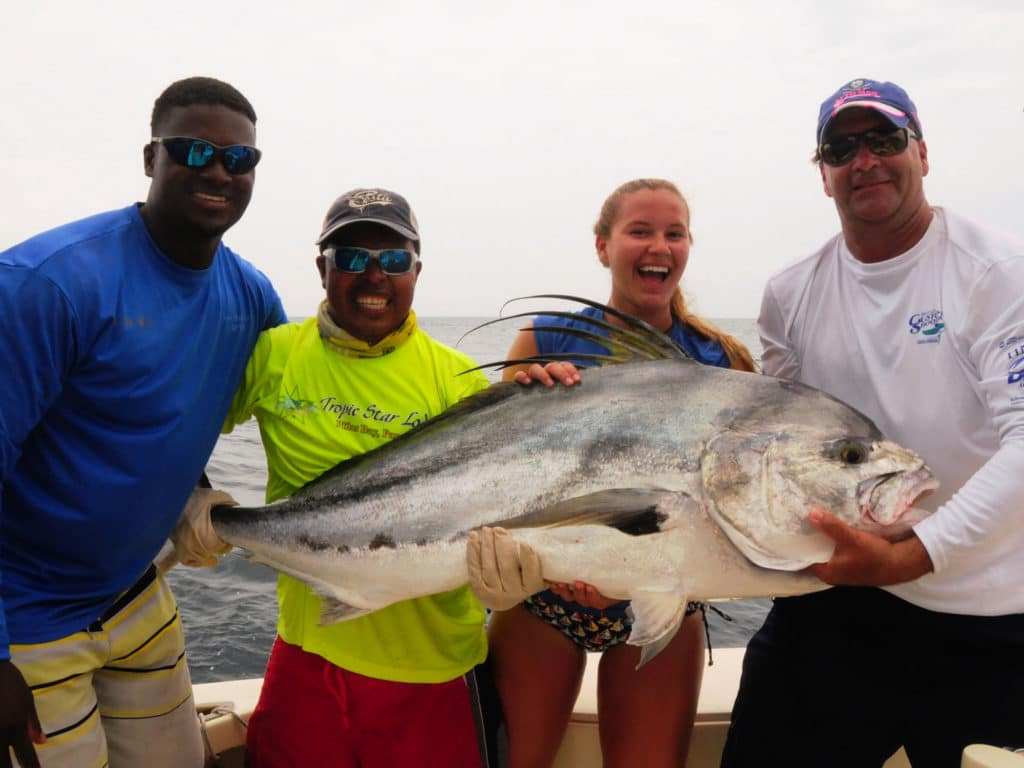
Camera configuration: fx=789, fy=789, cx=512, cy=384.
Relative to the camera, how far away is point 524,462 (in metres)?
2.36

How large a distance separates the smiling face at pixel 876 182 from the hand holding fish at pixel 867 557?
40.5 inches

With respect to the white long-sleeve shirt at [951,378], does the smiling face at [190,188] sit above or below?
above

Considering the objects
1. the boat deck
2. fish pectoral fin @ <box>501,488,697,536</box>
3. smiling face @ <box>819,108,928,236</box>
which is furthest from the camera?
the boat deck

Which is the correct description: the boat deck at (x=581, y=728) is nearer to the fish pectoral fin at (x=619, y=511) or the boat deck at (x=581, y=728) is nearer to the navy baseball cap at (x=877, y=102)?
the fish pectoral fin at (x=619, y=511)

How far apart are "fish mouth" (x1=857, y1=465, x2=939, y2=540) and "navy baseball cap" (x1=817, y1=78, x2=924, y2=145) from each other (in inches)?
44.9

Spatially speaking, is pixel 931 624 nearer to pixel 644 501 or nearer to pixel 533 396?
pixel 644 501

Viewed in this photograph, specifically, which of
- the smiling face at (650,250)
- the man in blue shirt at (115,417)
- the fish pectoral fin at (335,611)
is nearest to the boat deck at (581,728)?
the man in blue shirt at (115,417)

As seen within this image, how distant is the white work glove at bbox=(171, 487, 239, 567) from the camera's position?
99.4 inches

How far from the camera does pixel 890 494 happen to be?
83.7 inches

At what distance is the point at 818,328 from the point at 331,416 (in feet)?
5.51

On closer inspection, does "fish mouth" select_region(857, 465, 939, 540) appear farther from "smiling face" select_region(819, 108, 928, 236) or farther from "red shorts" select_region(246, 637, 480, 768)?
"red shorts" select_region(246, 637, 480, 768)

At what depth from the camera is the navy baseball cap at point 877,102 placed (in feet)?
8.18

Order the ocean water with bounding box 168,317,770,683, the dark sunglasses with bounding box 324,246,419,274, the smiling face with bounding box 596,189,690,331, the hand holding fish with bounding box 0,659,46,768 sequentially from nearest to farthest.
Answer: the hand holding fish with bounding box 0,659,46,768 → the dark sunglasses with bounding box 324,246,419,274 → the smiling face with bounding box 596,189,690,331 → the ocean water with bounding box 168,317,770,683

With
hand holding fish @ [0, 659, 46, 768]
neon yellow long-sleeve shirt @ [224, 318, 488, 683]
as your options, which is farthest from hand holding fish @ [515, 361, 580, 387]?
hand holding fish @ [0, 659, 46, 768]
